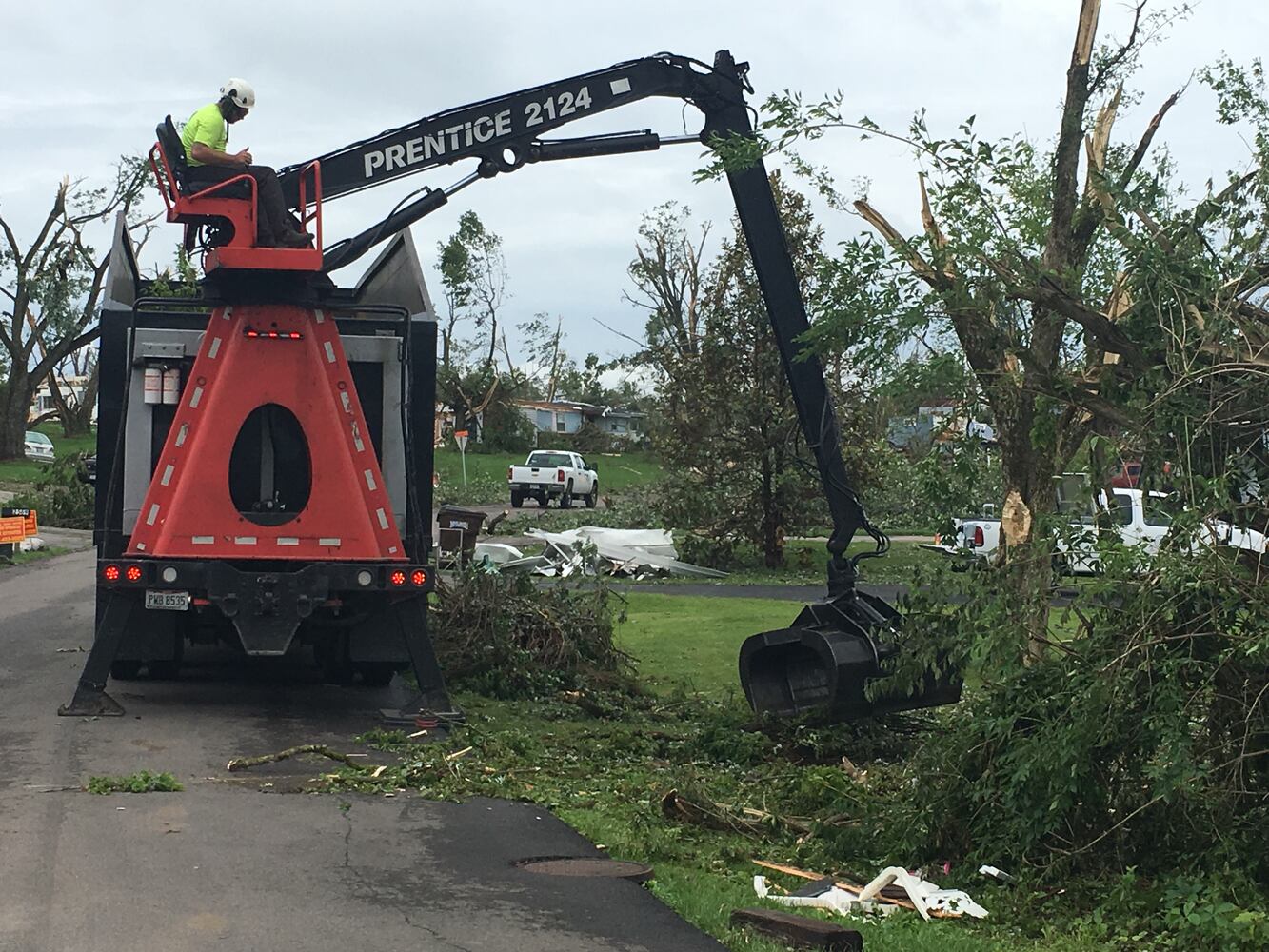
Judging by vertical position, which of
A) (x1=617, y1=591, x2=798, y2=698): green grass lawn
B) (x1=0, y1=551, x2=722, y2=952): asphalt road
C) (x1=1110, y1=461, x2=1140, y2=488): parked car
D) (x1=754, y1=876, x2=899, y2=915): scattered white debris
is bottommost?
(x1=754, y1=876, x2=899, y2=915): scattered white debris

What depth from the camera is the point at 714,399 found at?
29.8 m

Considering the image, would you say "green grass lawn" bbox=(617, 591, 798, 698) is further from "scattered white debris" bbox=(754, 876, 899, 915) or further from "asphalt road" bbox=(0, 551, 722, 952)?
"scattered white debris" bbox=(754, 876, 899, 915)

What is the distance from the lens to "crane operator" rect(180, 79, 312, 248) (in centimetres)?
1141

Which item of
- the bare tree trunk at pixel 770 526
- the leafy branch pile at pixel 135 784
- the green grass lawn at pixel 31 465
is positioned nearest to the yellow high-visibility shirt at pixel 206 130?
the leafy branch pile at pixel 135 784

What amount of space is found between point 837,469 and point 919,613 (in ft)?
11.3

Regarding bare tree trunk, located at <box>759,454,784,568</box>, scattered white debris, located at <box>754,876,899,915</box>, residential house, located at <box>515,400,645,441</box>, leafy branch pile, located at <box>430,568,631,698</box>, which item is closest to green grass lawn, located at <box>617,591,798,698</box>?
leafy branch pile, located at <box>430,568,631,698</box>

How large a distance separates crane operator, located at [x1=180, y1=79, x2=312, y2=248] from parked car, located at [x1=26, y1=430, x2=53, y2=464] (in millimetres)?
54381

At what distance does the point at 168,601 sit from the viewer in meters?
11.3

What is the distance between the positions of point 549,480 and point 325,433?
39.8 meters

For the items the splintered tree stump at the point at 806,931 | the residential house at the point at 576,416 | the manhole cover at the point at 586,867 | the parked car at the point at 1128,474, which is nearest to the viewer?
the splintered tree stump at the point at 806,931

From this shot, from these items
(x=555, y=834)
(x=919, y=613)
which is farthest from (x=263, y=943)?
(x=919, y=613)

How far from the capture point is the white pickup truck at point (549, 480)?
51.3m

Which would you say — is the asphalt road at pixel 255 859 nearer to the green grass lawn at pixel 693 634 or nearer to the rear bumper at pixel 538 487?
the green grass lawn at pixel 693 634

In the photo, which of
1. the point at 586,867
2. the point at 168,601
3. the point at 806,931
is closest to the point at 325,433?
the point at 168,601
